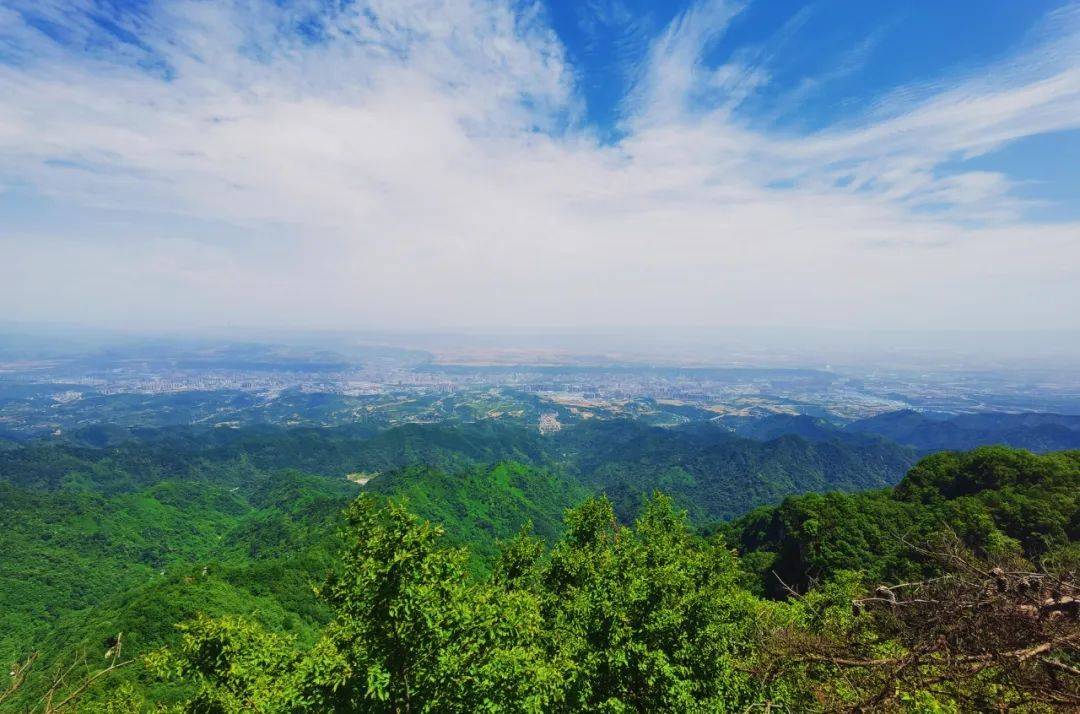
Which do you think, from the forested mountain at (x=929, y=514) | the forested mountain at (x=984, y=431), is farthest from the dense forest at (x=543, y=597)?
the forested mountain at (x=984, y=431)

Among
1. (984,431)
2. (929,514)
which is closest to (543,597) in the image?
(929,514)

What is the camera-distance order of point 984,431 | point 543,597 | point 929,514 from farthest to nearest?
point 984,431 < point 929,514 < point 543,597

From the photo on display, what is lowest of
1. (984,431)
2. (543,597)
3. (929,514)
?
(984,431)

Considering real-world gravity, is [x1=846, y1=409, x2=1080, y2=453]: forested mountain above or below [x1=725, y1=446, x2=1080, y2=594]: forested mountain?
below

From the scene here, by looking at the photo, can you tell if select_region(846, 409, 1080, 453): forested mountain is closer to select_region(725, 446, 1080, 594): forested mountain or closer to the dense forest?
the dense forest

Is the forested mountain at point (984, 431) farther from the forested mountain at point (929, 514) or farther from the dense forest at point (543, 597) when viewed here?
the forested mountain at point (929, 514)

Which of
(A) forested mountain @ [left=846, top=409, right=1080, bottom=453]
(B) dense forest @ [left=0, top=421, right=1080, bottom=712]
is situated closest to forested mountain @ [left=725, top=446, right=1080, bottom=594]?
(B) dense forest @ [left=0, top=421, right=1080, bottom=712]

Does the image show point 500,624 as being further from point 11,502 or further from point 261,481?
point 261,481

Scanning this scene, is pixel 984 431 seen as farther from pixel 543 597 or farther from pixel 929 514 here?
pixel 543 597
